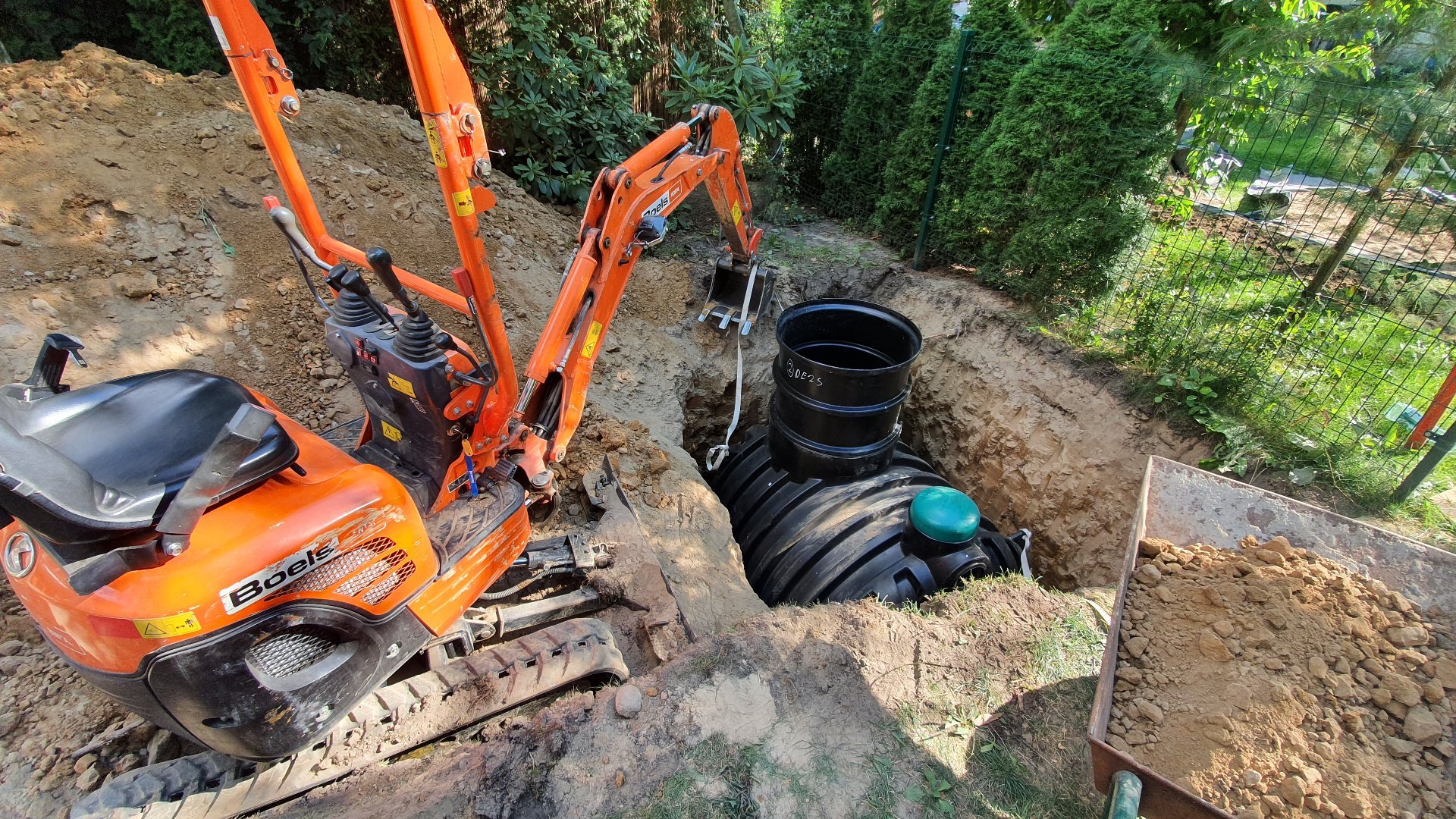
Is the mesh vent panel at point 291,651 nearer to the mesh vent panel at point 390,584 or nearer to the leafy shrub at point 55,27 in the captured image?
the mesh vent panel at point 390,584

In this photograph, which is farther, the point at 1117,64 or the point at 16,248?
the point at 1117,64

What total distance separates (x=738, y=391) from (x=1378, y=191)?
4.22m

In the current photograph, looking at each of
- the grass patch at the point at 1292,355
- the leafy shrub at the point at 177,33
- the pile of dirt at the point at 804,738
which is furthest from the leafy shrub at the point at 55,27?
the grass patch at the point at 1292,355

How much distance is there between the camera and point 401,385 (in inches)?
103

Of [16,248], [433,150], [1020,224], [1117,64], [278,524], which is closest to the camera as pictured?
[278,524]

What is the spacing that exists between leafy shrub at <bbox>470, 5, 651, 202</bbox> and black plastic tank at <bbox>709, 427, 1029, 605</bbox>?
347 cm

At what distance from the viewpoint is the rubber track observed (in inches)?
88.4

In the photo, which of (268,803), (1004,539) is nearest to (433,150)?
(268,803)

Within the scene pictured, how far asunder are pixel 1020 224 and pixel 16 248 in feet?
21.6

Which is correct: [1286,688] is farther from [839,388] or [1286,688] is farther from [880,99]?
[880,99]

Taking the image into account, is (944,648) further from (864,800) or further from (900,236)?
(900,236)

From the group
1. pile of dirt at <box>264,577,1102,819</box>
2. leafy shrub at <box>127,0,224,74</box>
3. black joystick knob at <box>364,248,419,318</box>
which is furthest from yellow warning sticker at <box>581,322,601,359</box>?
leafy shrub at <box>127,0,224,74</box>

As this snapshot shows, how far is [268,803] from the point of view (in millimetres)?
2387

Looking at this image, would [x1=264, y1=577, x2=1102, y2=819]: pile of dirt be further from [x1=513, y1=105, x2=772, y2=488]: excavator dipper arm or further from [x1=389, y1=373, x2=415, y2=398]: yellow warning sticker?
[x1=389, y1=373, x2=415, y2=398]: yellow warning sticker
